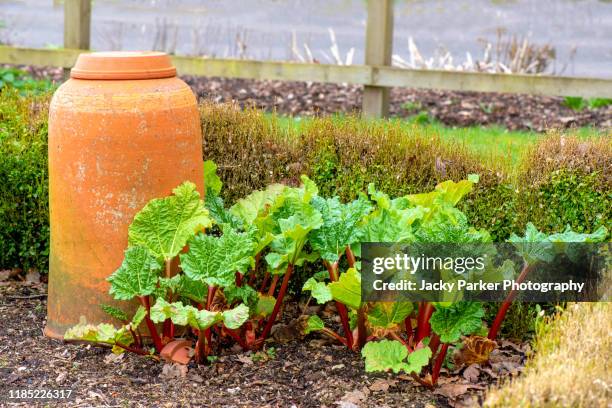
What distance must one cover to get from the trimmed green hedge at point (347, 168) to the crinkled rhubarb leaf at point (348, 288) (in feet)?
2.96

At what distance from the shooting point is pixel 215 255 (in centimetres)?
346

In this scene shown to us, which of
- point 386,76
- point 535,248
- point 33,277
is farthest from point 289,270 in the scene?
point 386,76

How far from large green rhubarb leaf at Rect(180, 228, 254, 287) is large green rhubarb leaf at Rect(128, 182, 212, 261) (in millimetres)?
97

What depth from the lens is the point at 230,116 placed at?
173 inches

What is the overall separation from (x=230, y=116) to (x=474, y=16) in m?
3.98

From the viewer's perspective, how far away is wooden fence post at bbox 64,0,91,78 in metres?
6.42

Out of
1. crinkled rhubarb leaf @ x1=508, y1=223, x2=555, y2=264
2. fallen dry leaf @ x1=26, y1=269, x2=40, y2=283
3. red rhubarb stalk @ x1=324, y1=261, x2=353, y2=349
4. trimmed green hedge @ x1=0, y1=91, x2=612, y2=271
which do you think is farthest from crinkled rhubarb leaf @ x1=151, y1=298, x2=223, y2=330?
fallen dry leaf @ x1=26, y1=269, x2=40, y2=283

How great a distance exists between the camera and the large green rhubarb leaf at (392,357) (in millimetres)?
3197

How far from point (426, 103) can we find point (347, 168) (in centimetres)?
391

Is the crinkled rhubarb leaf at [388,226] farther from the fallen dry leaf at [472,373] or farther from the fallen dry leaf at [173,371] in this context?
the fallen dry leaf at [173,371]

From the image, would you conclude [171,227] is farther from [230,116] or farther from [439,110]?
[439,110]

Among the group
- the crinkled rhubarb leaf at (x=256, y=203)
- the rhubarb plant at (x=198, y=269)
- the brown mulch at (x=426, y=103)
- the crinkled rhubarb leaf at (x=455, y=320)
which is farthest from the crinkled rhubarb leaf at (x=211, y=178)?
the brown mulch at (x=426, y=103)

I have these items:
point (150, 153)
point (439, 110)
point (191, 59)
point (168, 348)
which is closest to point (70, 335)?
point (168, 348)

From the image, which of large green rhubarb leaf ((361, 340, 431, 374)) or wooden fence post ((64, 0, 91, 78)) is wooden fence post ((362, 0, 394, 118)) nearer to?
wooden fence post ((64, 0, 91, 78))
